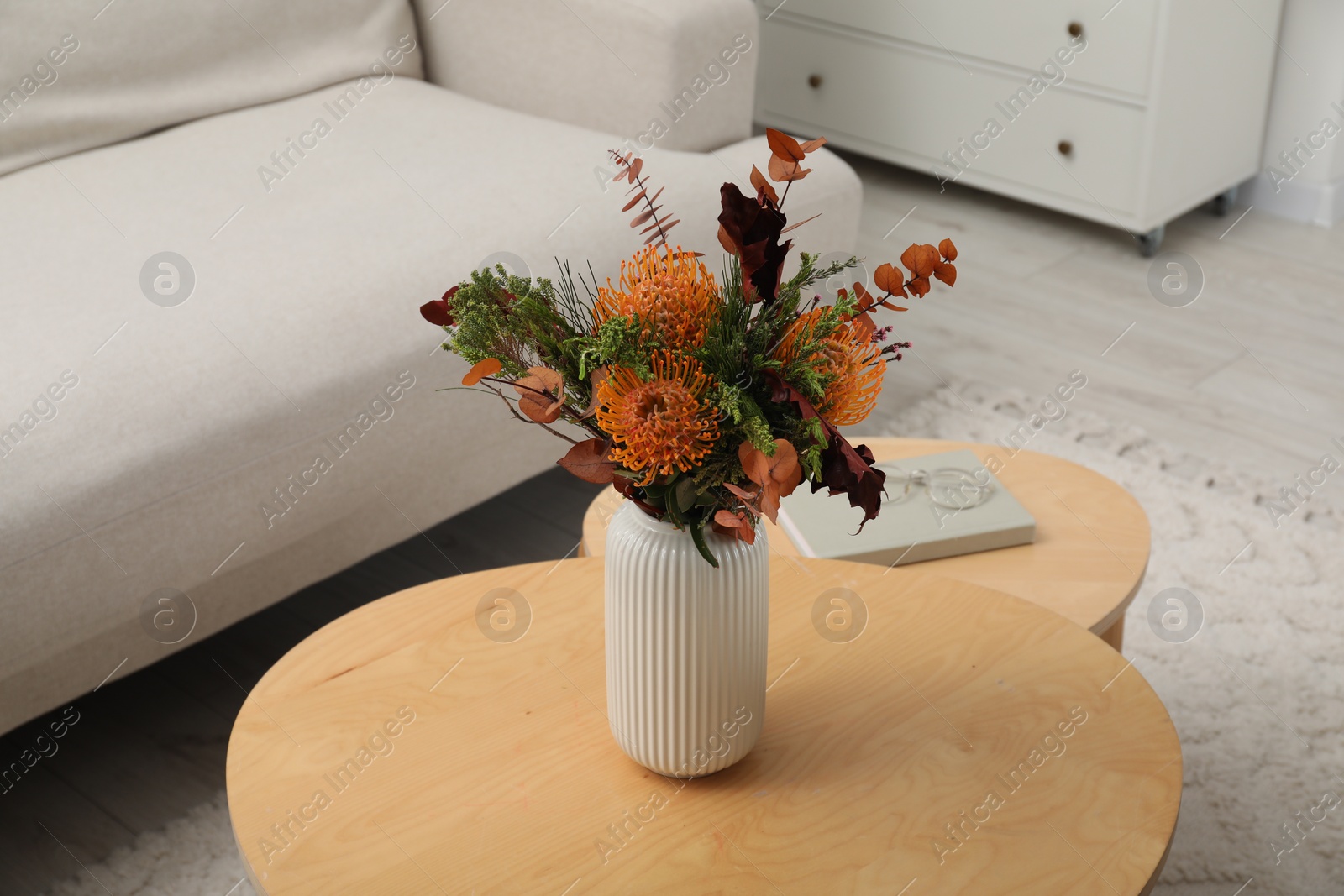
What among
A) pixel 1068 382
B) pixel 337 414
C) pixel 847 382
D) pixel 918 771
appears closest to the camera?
pixel 847 382

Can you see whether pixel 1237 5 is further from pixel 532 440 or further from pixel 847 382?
pixel 847 382

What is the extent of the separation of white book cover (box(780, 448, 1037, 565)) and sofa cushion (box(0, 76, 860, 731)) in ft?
1.56

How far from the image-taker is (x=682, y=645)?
2.69ft

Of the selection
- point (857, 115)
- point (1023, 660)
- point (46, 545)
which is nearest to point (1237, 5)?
point (857, 115)

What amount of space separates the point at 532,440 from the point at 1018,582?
2.34ft

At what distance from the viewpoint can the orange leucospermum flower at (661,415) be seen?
717 millimetres

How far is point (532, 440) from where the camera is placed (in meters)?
1.65

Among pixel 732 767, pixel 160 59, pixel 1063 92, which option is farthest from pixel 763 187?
pixel 1063 92

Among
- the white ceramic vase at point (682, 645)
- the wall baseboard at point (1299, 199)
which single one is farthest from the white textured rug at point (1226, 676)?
the wall baseboard at point (1299, 199)

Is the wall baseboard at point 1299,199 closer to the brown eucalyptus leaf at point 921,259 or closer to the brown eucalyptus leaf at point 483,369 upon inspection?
the brown eucalyptus leaf at point 921,259

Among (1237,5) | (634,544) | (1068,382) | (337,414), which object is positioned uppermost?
(634,544)

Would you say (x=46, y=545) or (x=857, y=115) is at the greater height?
(x=46, y=545)

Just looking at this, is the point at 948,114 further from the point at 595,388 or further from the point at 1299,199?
the point at 595,388

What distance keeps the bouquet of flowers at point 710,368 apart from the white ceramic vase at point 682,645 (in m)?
0.02
